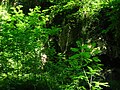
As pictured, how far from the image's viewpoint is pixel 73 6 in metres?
5.62

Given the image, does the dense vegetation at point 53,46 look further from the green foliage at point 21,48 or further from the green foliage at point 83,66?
the green foliage at point 83,66

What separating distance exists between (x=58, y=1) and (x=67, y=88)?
7.22ft

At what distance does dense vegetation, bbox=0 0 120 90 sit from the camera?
5234 millimetres

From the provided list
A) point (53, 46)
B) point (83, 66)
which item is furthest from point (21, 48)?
point (83, 66)

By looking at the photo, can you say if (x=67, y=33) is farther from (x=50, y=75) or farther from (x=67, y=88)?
(x=67, y=88)

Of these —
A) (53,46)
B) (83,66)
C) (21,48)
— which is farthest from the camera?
(53,46)

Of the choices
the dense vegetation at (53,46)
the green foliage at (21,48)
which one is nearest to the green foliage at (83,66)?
the dense vegetation at (53,46)

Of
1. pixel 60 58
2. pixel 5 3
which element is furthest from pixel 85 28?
pixel 5 3

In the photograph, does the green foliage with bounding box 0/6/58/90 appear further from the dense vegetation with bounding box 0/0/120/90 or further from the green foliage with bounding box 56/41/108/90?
the green foliage with bounding box 56/41/108/90

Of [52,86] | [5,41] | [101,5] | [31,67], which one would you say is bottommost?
[52,86]

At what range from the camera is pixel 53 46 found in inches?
229

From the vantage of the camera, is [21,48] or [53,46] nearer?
[21,48]

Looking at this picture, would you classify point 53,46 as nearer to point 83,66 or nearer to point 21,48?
point 21,48

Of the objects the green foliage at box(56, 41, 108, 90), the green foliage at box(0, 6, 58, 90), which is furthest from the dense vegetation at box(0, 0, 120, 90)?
the green foliage at box(56, 41, 108, 90)
